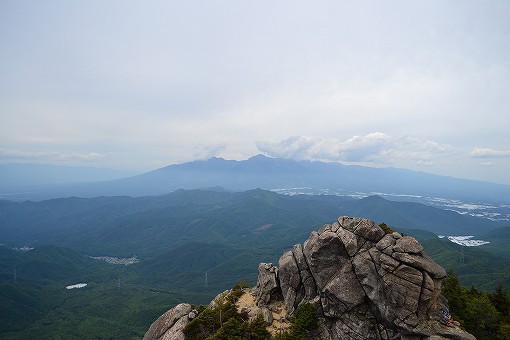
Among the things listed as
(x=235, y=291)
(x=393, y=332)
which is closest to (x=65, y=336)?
(x=235, y=291)

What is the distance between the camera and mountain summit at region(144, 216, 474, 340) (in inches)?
1302

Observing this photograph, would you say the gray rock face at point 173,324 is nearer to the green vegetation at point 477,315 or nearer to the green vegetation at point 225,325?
the green vegetation at point 225,325

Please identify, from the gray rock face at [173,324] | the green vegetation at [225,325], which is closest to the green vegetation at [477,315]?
the green vegetation at [225,325]

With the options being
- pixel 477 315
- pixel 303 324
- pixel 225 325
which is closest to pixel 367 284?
pixel 303 324

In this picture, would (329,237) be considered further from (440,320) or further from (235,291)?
(235,291)

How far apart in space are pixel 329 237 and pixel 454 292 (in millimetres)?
29365

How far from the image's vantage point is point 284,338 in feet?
120

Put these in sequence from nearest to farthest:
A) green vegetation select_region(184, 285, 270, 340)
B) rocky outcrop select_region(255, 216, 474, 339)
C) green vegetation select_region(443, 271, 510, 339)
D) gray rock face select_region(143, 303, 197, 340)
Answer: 1. rocky outcrop select_region(255, 216, 474, 339)
2. green vegetation select_region(184, 285, 270, 340)
3. green vegetation select_region(443, 271, 510, 339)
4. gray rock face select_region(143, 303, 197, 340)

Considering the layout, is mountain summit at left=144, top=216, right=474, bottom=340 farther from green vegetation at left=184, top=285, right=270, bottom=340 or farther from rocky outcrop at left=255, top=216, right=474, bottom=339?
green vegetation at left=184, top=285, right=270, bottom=340

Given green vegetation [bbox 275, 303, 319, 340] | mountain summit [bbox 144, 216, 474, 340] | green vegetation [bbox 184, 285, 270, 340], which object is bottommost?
green vegetation [bbox 184, 285, 270, 340]

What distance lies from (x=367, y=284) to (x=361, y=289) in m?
1.26

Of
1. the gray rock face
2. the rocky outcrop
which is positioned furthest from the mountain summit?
the gray rock face

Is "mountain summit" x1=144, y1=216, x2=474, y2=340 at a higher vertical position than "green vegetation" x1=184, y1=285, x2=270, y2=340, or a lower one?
higher

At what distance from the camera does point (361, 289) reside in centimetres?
3644
